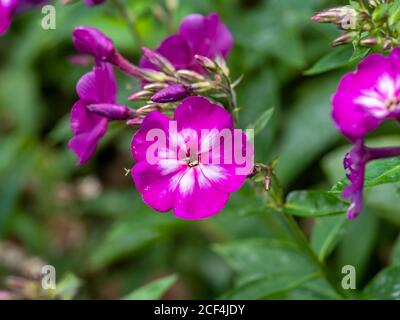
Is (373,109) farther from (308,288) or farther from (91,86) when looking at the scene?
(308,288)

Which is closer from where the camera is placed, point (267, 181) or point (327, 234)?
point (267, 181)

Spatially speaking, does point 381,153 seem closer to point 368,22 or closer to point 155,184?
point 368,22

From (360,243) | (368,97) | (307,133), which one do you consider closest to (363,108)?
(368,97)

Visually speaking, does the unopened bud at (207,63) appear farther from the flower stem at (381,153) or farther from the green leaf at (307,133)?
the green leaf at (307,133)

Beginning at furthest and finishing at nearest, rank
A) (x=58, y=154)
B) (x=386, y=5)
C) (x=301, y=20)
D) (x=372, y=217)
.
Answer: (x=58, y=154) < (x=301, y=20) < (x=372, y=217) < (x=386, y=5)

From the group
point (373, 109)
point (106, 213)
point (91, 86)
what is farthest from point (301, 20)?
point (373, 109)

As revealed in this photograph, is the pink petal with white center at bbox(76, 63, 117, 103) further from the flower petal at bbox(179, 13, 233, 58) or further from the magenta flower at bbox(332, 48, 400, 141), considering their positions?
the magenta flower at bbox(332, 48, 400, 141)
